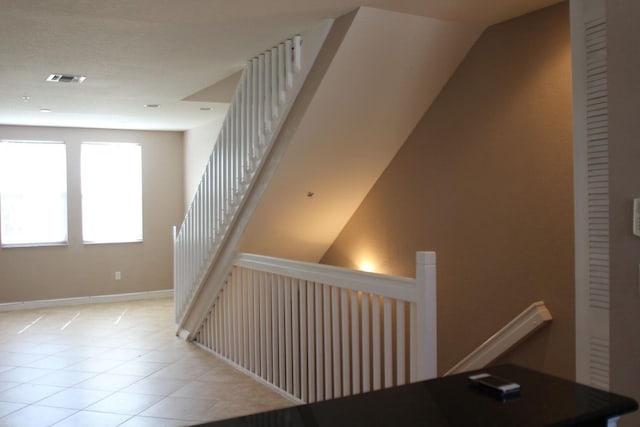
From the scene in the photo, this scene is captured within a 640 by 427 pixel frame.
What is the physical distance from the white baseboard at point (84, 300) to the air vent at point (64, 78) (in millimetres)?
4097

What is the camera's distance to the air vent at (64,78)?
4926 millimetres

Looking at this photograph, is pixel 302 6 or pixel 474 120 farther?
pixel 474 120

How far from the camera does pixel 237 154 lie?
4.90m

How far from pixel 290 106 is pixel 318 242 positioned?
179 centimetres

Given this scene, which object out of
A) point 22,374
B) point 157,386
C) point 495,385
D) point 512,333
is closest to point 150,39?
point 157,386

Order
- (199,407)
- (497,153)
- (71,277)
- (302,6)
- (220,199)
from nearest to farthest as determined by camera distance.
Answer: (302,6)
(497,153)
(199,407)
(220,199)
(71,277)

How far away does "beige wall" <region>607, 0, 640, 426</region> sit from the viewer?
2283 mm

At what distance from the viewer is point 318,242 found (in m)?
5.59

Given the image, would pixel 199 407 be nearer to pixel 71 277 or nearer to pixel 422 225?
pixel 422 225

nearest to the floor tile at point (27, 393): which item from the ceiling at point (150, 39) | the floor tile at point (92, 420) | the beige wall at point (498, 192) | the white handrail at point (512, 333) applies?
the floor tile at point (92, 420)

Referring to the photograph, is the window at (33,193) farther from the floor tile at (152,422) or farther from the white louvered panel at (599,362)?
the white louvered panel at (599,362)

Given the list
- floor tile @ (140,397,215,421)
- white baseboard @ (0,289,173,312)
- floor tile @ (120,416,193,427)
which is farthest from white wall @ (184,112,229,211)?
floor tile @ (120,416,193,427)

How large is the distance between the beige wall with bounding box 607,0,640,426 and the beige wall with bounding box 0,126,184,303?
731cm

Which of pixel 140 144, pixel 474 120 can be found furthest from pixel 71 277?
pixel 474 120
